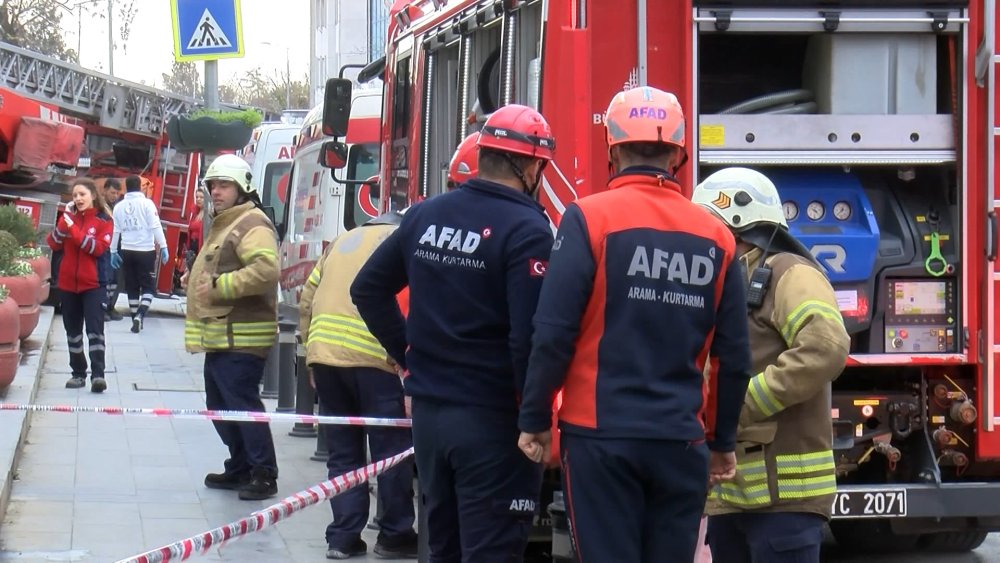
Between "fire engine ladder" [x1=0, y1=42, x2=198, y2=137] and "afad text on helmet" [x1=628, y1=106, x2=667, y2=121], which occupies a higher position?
"fire engine ladder" [x1=0, y1=42, x2=198, y2=137]

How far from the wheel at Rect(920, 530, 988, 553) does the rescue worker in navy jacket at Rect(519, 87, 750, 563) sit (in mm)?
4064

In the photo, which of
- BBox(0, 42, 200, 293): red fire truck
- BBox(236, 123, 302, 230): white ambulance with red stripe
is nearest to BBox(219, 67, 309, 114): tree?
BBox(0, 42, 200, 293): red fire truck

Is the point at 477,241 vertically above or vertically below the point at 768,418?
above

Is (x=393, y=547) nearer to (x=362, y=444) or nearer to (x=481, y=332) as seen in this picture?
(x=362, y=444)

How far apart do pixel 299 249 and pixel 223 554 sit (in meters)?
6.72

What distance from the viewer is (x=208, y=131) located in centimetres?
1503

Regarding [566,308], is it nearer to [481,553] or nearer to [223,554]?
[481,553]

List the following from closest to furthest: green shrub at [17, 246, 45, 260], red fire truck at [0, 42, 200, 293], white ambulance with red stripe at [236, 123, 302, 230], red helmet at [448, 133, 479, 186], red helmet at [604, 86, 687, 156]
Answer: red helmet at [604, 86, 687, 156] < red helmet at [448, 133, 479, 186] < green shrub at [17, 246, 45, 260] < white ambulance with red stripe at [236, 123, 302, 230] < red fire truck at [0, 42, 200, 293]

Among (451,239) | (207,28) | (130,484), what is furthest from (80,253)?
(451,239)

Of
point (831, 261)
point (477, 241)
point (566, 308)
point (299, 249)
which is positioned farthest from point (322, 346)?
point (299, 249)

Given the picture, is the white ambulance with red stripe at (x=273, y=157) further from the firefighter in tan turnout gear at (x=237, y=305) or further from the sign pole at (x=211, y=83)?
the firefighter in tan turnout gear at (x=237, y=305)

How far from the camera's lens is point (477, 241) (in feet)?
14.9

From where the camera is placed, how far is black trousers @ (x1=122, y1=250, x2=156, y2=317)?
18719 millimetres

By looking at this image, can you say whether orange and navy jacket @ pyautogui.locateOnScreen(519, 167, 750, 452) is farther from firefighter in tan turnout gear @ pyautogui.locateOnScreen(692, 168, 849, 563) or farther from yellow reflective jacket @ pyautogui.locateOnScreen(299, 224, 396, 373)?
yellow reflective jacket @ pyautogui.locateOnScreen(299, 224, 396, 373)
